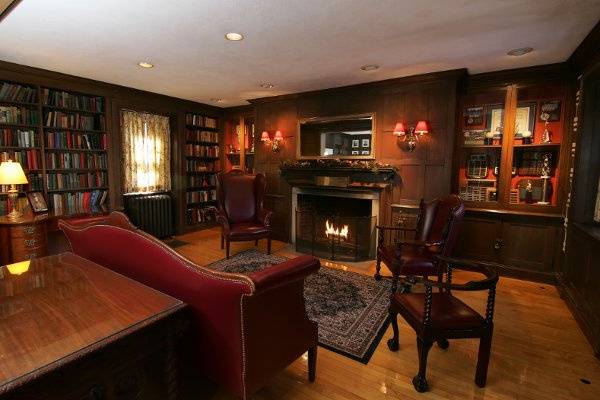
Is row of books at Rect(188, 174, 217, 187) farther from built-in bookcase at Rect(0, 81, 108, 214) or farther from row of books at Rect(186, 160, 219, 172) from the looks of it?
built-in bookcase at Rect(0, 81, 108, 214)

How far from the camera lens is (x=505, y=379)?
1861 mm

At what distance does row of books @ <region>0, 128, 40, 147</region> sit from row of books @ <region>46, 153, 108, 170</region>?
9.4 inches

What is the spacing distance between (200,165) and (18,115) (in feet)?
8.92

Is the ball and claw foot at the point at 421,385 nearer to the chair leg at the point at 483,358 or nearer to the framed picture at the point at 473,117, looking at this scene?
the chair leg at the point at 483,358

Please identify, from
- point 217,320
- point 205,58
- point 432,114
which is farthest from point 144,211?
point 432,114

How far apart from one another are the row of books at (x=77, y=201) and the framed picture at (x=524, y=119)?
5.56 meters

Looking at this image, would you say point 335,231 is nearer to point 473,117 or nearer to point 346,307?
point 346,307

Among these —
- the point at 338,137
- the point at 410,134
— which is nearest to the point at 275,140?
the point at 338,137

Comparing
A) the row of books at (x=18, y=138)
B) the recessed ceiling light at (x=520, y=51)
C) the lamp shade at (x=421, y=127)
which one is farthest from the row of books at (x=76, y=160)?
the recessed ceiling light at (x=520, y=51)

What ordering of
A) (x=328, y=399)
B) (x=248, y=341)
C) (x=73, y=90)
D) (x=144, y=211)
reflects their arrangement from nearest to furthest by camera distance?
(x=248, y=341), (x=328, y=399), (x=73, y=90), (x=144, y=211)

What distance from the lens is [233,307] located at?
1.24 metres

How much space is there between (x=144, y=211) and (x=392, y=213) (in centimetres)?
383

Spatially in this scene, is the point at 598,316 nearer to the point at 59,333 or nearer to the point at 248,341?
Answer: the point at 248,341

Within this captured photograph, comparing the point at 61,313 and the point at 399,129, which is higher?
the point at 399,129
